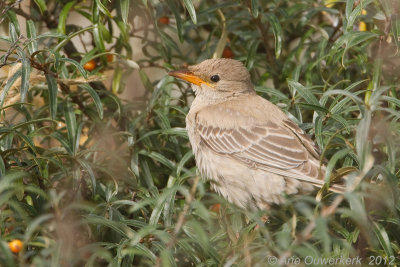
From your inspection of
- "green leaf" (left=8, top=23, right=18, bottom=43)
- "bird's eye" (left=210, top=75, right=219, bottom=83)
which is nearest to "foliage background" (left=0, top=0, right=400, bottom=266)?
"green leaf" (left=8, top=23, right=18, bottom=43)

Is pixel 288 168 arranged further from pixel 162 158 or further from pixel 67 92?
pixel 67 92

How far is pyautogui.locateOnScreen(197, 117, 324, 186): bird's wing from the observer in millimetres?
4758

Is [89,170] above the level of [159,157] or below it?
above

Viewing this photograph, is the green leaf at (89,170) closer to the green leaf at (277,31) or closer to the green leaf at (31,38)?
the green leaf at (31,38)

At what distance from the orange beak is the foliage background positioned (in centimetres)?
18

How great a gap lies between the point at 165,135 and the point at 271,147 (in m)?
0.93

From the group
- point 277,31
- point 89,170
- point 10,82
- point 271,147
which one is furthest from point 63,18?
point 271,147

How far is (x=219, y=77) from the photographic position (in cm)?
562

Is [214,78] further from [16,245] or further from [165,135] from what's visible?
[16,245]

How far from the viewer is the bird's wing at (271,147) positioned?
4.76 meters

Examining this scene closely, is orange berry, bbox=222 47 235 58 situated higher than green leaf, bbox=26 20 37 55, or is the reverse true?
green leaf, bbox=26 20 37 55

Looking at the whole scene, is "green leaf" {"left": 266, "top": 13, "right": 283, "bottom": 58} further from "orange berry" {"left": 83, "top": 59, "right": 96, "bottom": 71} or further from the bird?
"orange berry" {"left": 83, "top": 59, "right": 96, "bottom": 71}

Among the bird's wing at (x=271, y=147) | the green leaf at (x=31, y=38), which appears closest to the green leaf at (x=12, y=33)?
the green leaf at (x=31, y=38)

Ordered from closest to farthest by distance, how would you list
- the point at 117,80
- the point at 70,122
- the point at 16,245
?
the point at 16,245 → the point at 70,122 → the point at 117,80
